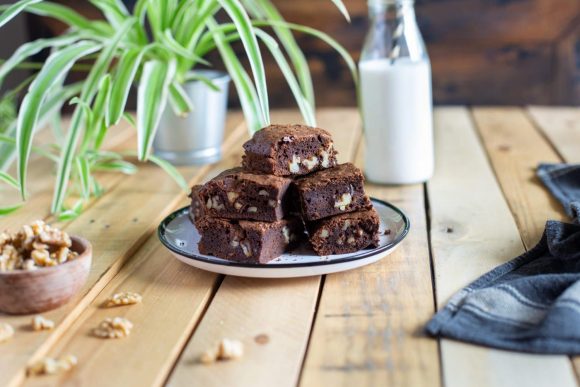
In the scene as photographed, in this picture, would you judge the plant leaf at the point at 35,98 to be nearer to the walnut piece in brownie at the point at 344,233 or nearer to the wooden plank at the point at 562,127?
the walnut piece in brownie at the point at 344,233

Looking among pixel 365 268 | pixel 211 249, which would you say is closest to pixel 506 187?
pixel 365 268

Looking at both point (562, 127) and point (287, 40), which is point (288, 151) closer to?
point (287, 40)

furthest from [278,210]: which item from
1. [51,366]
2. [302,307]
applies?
[51,366]

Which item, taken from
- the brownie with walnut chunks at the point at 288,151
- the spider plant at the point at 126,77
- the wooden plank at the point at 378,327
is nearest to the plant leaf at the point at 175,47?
the spider plant at the point at 126,77

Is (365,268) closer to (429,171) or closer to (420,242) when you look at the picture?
(420,242)

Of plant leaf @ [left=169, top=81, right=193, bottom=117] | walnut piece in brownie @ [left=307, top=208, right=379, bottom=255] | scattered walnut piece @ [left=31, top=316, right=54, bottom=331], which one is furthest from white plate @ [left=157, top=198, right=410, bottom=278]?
plant leaf @ [left=169, top=81, right=193, bottom=117]

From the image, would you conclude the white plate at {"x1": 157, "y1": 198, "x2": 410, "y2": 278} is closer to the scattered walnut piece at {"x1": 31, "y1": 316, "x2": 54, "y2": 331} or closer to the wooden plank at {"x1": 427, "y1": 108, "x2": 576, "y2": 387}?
the wooden plank at {"x1": 427, "y1": 108, "x2": 576, "y2": 387}
